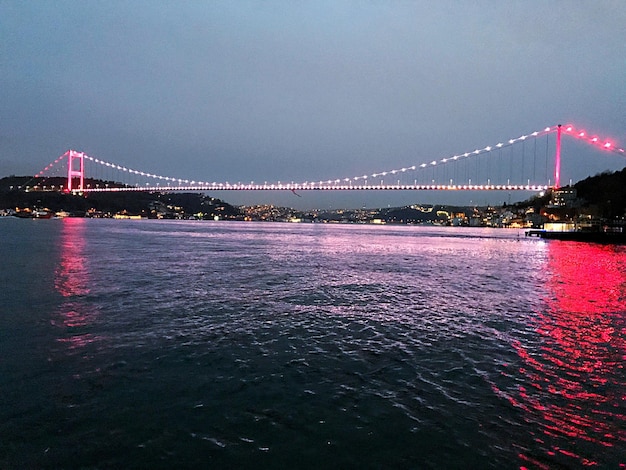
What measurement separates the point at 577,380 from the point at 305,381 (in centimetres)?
443

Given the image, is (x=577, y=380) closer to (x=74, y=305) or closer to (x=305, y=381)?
(x=305, y=381)

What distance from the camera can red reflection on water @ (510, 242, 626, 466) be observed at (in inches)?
193

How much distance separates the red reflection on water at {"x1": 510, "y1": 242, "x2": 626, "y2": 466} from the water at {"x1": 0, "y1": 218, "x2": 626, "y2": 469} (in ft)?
0.11

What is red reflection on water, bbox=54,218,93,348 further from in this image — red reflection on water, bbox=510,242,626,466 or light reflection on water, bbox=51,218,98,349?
red reflection on water, bbox=510,242,626,466

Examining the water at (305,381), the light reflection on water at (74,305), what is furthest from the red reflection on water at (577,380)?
the light reflection on water at (74,305)

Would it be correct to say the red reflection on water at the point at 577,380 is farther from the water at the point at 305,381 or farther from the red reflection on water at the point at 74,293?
the red reflection on water at the point at 74,293

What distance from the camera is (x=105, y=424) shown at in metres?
4.96

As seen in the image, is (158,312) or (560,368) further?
(158,312)

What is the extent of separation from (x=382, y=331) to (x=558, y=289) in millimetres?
11175

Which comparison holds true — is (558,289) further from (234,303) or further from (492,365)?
(234,303)

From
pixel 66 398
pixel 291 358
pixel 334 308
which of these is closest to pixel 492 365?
pixel 291 358

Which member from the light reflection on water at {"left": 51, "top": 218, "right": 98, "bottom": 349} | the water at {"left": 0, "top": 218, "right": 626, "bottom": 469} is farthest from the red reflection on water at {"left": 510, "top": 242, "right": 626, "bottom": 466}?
the light reflection on water at {"left": 51, "top": 218, "right": 98, "bottom": 349}

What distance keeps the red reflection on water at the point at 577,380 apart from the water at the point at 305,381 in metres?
0.03

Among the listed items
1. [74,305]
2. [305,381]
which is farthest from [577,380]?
[74,305]
